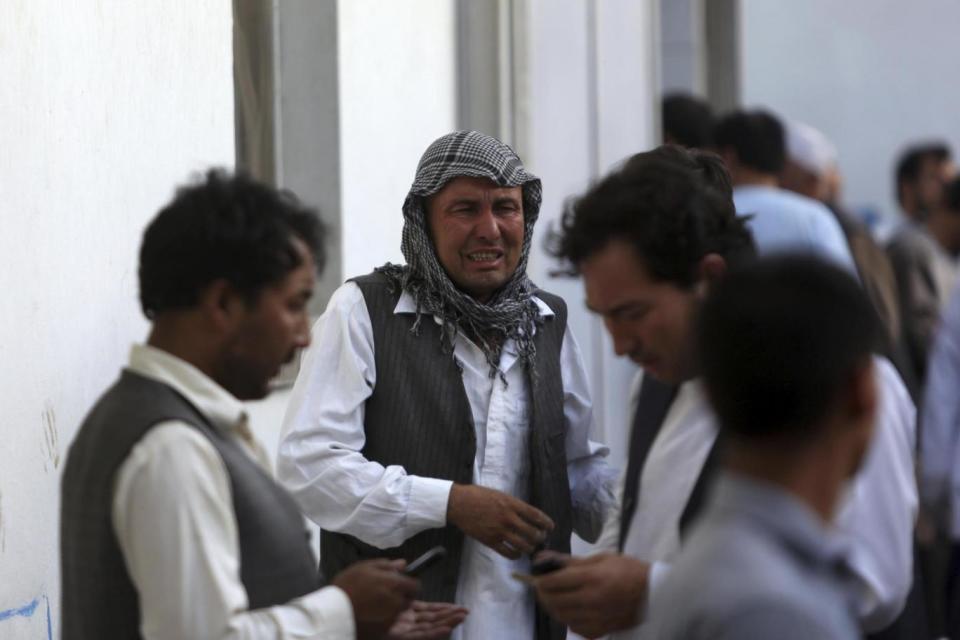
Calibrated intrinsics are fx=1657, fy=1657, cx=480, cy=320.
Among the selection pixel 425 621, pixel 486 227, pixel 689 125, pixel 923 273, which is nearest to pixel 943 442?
pixel 486 227

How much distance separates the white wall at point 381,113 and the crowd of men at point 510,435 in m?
1.79

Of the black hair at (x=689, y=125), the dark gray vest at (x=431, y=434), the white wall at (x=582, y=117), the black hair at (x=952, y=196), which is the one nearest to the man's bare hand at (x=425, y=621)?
the dark gray vest at (x=431, y=434)

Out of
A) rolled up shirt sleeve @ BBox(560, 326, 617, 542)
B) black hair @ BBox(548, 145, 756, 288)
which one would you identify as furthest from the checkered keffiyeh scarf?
black hair @ BBox(548, 145, 756, 288)

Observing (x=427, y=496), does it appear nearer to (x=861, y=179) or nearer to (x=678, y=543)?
(x=678, y=543)

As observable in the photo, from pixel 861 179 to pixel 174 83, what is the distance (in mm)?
15471

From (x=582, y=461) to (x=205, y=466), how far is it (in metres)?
1.74

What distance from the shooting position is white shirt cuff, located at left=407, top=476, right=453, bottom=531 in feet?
11.7

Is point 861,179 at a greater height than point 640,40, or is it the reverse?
point 640,40

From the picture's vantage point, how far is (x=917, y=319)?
7.27 m

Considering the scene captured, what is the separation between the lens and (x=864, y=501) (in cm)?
263

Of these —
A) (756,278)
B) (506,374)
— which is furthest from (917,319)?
(756,278)

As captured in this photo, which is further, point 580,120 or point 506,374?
point 580,120

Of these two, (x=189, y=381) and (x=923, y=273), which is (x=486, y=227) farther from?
(x=923, y=273)

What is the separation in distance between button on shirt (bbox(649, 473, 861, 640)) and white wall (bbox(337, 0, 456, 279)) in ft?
12.8
